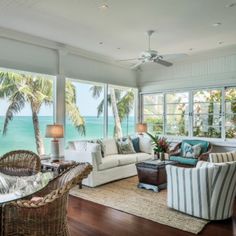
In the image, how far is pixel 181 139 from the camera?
729cm

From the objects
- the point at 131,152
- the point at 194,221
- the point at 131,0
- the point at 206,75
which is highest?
the point at 131,0

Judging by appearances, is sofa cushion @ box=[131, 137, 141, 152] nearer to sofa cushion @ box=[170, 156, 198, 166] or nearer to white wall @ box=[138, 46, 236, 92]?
sofa cushion @ box=[170, 156, 198, 166]

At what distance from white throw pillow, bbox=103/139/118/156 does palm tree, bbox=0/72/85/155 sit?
135 centimetres

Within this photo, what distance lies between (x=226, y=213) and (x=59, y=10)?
3.92 metres

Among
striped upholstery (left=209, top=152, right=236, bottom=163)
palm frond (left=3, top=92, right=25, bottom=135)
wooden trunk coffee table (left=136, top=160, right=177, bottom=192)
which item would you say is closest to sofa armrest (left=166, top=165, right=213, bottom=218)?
striped upholstery (left=209, top=152, right=236, bottom=163)

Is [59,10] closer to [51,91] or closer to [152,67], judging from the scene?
[51,91]

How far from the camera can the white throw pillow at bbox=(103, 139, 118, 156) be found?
6.14 m

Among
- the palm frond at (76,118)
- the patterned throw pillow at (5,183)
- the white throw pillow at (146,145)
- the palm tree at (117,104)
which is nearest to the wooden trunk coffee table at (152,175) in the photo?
the white throw pillow at (146,145)

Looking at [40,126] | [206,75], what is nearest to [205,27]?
[206,75]

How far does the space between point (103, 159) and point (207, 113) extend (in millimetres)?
3298

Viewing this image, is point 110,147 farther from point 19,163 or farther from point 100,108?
point 19,163

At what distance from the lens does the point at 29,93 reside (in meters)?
6.44

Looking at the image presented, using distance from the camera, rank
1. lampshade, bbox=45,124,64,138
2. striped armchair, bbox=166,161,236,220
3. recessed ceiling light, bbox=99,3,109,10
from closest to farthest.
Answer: striped armchair, bbox=166,161,236,220 → recessed ceiling light, bbox=99,3,109,10 → lampshade, bbox=45,124,64,138

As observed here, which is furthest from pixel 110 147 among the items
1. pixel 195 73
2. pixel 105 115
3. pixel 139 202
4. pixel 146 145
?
pixel 195 73
